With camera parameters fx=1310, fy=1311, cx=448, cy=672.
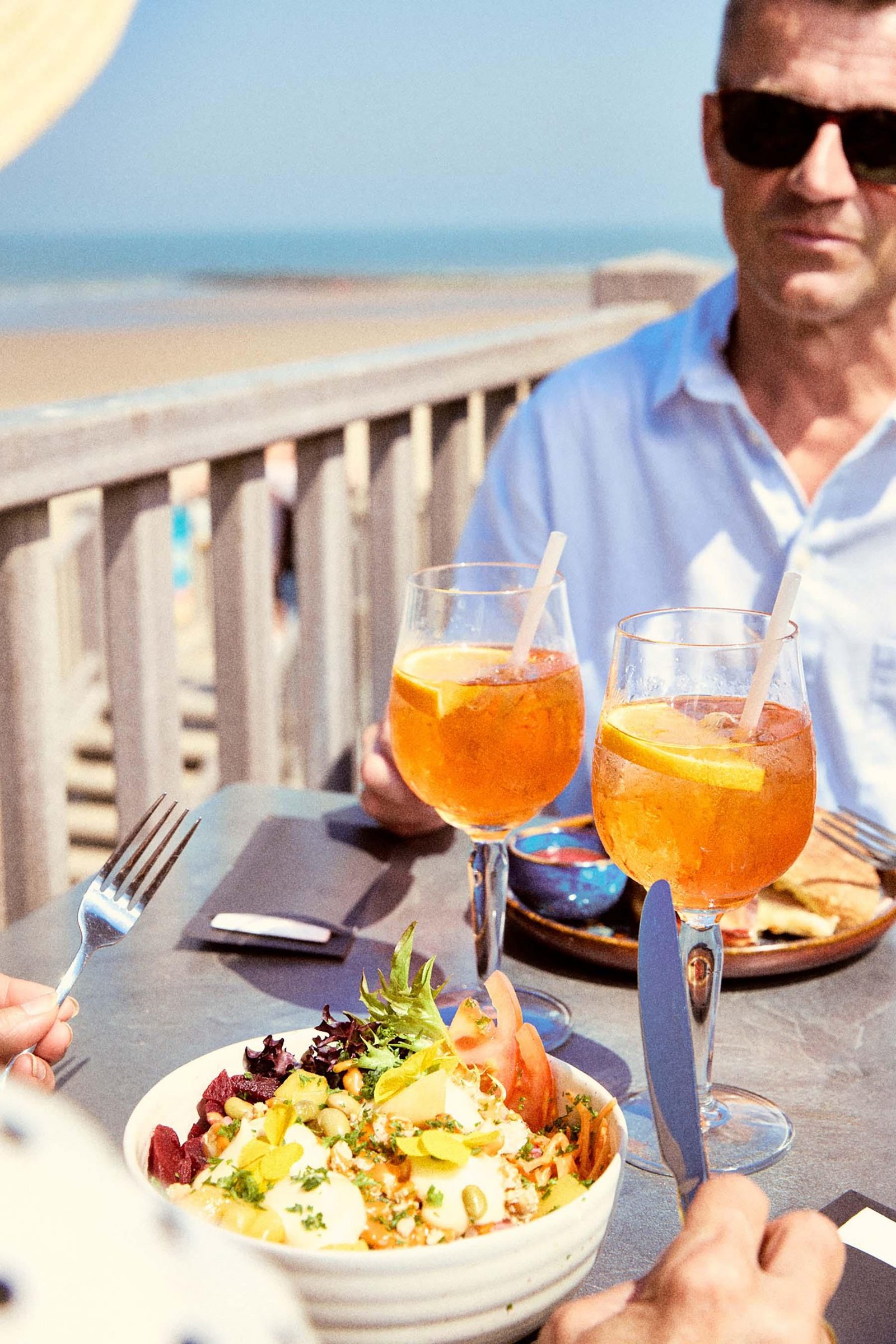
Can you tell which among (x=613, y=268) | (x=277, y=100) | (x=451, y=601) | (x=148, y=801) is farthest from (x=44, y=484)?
(x=277, y=100)

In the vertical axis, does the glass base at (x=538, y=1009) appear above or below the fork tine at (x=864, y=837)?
below

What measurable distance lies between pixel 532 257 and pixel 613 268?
1970 inches

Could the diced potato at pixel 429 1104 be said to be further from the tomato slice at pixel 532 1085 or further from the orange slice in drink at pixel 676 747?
the orange slice in drink at pixel 676 747

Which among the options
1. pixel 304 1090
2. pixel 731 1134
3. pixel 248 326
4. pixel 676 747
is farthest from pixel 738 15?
pixel 248 326

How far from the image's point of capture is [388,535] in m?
3.03

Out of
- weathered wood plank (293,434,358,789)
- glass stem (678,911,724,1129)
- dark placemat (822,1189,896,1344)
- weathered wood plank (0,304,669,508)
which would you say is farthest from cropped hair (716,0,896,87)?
dark placemat (822,1189,896,1344)

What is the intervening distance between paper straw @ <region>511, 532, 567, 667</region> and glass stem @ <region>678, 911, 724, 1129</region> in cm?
31

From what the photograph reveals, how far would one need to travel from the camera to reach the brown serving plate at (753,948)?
1225mm

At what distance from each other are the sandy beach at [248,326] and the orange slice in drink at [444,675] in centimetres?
1072

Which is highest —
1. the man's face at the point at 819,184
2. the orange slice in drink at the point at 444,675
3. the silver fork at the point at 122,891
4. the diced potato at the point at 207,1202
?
the man's face at the point at 819,184

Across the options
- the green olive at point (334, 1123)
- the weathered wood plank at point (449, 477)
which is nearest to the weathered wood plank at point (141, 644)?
the weathered wood plank at point (449, 477)

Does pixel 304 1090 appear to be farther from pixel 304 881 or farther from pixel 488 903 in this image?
pixel 304 881

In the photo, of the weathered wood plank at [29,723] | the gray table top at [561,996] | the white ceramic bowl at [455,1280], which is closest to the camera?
the white ceramic bowl at [455,1280]

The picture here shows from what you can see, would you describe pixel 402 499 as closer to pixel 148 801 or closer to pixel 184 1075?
pixel 148 801
